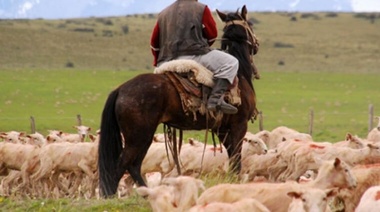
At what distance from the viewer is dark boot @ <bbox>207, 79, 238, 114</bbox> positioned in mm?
13281

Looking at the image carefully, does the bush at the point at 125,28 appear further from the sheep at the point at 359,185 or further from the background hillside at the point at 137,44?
the sheep at the point at 359,185

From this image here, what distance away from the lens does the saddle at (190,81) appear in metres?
13.3

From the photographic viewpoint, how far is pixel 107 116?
13.2 m

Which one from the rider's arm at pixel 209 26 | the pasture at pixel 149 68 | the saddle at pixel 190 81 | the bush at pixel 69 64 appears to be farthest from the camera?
the bush at pixel 69 64

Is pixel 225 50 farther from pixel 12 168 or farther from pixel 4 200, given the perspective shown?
pixel 12 168

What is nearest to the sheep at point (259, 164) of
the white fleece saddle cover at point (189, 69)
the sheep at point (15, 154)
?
the sheep at point (15, 154)

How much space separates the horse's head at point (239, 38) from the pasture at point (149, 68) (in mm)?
15317

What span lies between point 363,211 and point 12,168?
9866 mm

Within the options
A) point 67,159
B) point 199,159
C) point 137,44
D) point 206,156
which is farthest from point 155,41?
point 137,44

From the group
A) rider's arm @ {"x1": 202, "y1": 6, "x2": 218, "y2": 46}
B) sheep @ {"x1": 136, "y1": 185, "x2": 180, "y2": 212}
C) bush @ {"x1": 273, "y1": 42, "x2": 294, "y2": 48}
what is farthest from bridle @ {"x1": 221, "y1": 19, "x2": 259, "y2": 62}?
bush @ {"x1": 273, "y1": 42, "x2": 294, "y2": 48}

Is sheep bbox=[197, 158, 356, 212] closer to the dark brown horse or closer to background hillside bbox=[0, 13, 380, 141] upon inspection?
the dark brown horse

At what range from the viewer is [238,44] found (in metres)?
14.5

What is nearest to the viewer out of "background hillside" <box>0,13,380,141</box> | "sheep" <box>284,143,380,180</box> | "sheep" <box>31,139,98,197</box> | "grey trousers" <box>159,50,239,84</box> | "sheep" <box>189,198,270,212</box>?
"sheep" <box>189,198,270,212</box>

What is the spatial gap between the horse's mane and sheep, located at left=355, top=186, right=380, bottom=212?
14.3 ft
